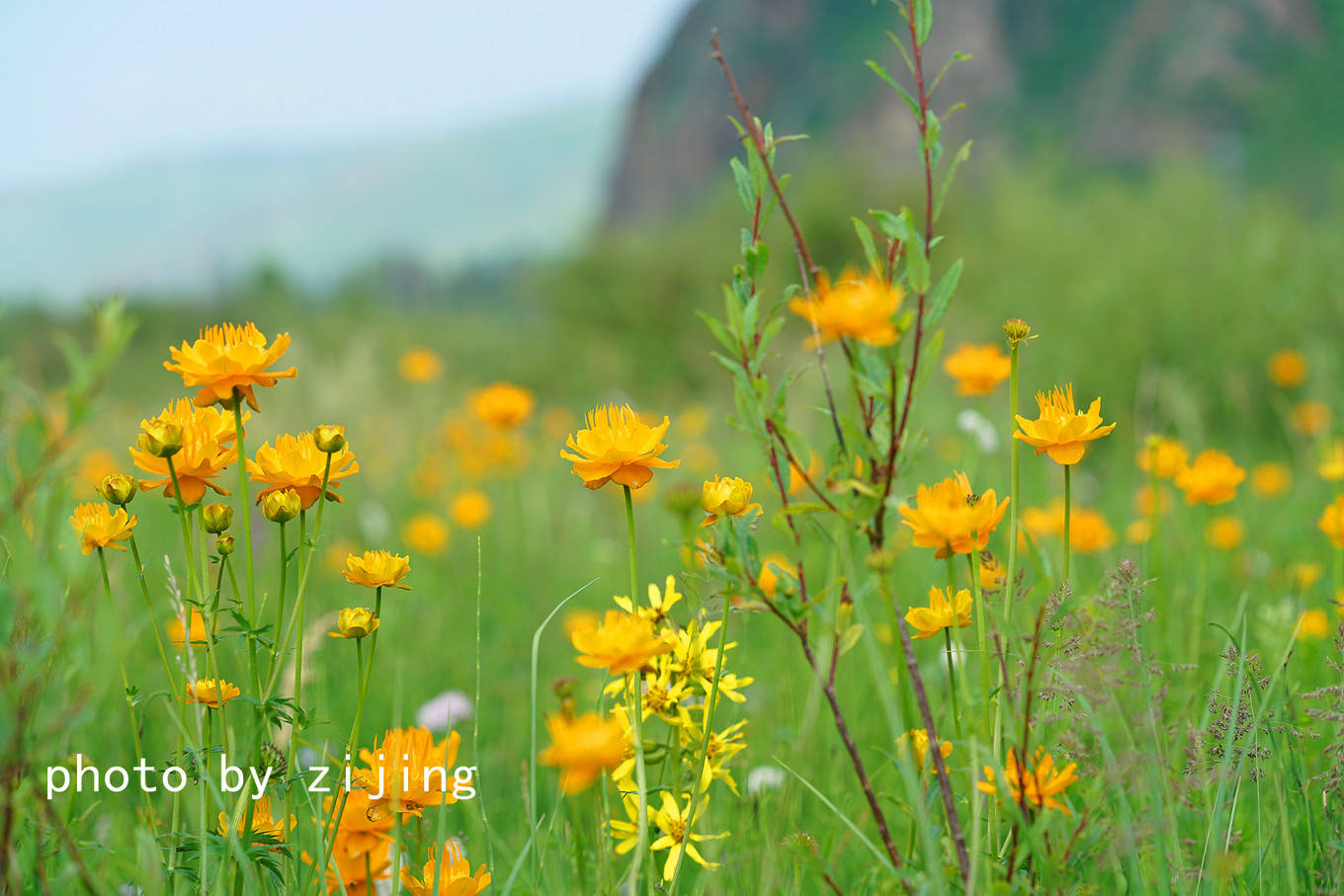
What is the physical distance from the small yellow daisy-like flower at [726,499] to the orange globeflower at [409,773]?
274 mm

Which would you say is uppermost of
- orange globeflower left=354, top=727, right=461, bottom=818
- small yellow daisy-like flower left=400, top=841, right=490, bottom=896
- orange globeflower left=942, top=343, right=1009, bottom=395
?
orange globeflower left=942, top=343, right=1009, bottom=395

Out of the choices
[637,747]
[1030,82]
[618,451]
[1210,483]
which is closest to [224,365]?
[618,451]

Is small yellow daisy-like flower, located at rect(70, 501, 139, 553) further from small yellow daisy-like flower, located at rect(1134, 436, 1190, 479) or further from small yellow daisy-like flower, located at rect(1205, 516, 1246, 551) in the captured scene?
small yellow daisy-like flower, located at rect(1205, 516, 1246, 551)

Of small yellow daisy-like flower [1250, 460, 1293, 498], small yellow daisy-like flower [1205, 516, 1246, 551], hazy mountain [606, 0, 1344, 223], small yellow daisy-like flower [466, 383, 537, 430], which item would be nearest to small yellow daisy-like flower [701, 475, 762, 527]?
small yellow daisy-like flower [466, 383, 537, 430]

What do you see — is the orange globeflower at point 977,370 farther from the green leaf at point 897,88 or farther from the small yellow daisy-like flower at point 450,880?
the small yellow daisy-like flower at point 450,880

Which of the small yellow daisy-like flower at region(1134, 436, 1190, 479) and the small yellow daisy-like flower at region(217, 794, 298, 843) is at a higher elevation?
the small yellow daisy-like flower at region(1134, 436, 1190, 479)

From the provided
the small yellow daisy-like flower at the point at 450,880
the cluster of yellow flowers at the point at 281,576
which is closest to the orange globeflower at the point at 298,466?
the cluster of yellow flowers at the point at 281,576

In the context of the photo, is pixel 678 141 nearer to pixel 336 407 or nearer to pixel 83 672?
pixel 336 407

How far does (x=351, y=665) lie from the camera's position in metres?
2.01

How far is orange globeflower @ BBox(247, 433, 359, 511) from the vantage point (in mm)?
780

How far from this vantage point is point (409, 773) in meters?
0.69

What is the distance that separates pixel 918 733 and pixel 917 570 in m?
1.48

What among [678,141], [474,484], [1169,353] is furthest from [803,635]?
[678,141]

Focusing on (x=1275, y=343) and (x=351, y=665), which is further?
(x=1275, y=343)
